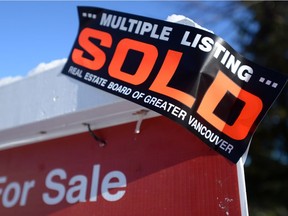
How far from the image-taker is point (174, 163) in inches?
72.3

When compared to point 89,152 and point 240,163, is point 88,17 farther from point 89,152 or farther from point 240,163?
point 240,163

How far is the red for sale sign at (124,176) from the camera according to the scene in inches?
67.6

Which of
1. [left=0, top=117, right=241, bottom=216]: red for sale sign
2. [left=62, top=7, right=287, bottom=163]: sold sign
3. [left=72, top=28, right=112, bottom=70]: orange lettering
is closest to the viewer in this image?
[left=62, top=7, right=287, bottom=163]: sold sign

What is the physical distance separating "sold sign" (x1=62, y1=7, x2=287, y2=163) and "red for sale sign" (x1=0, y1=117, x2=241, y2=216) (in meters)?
0.22

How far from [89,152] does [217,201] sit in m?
0.90

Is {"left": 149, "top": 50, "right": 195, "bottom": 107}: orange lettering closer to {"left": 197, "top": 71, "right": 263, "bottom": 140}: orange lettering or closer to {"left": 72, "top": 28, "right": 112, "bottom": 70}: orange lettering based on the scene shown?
{"left": 197, "top": 71, "right": 263, "bottom": 140}: orange lettering

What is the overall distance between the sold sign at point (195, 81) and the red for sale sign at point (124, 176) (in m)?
0.22

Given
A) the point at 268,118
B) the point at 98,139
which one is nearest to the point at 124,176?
the point at 98,139

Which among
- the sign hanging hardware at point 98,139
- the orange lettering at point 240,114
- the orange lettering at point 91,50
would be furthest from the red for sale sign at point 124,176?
the orange lettering at point 91,50

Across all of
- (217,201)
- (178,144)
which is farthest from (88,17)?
(217,201)

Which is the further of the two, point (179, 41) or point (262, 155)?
point (262, 155)

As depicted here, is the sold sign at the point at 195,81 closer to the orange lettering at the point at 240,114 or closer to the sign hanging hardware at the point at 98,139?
Result: the orange lettering at the point at 240,114

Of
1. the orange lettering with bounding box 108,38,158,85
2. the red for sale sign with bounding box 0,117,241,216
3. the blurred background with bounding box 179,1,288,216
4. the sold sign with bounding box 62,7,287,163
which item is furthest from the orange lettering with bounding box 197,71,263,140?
the blurred background with bounding box 179,1,288,216

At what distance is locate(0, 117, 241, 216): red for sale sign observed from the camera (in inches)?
67.6
